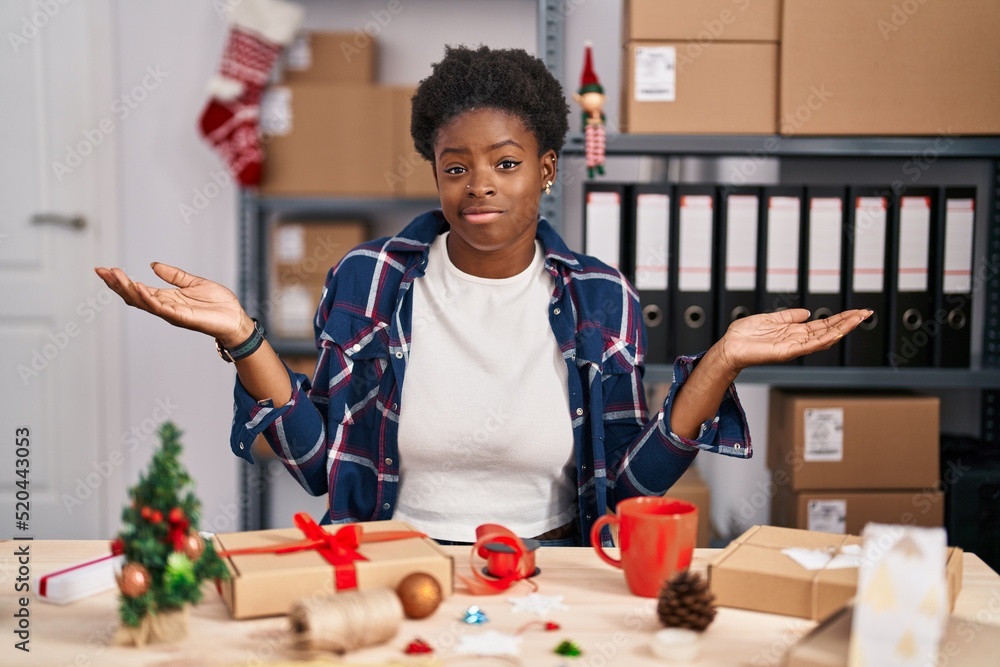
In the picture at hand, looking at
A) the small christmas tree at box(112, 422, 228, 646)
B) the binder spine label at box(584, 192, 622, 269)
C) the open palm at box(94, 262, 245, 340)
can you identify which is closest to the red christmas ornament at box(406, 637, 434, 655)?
the small christmas tree at box(112, 422, 228, 646)

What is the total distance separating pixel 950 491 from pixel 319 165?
1.68 meters

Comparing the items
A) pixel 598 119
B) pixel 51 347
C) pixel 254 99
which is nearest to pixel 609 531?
pixel 598 119

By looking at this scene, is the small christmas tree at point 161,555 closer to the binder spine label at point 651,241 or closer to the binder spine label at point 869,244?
the binder spine label at point 651,241

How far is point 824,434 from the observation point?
1904mm

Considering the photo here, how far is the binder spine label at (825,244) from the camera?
1883 mm

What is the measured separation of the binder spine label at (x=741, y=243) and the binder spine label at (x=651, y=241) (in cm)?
13

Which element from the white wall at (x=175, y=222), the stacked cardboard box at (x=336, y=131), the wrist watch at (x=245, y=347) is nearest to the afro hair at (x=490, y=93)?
the wrist watch at (x=245, y=347)

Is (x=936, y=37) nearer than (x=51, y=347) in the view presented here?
Yes

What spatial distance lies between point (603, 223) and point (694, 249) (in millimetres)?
203

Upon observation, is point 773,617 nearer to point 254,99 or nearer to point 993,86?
point 993,86

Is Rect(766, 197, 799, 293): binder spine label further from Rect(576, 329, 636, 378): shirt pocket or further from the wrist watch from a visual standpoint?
the wrist watch

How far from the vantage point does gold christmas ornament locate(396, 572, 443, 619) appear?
0.75 meters

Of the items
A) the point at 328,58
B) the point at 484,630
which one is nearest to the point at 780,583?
the point at 484,630

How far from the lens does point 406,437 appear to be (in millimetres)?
1243
